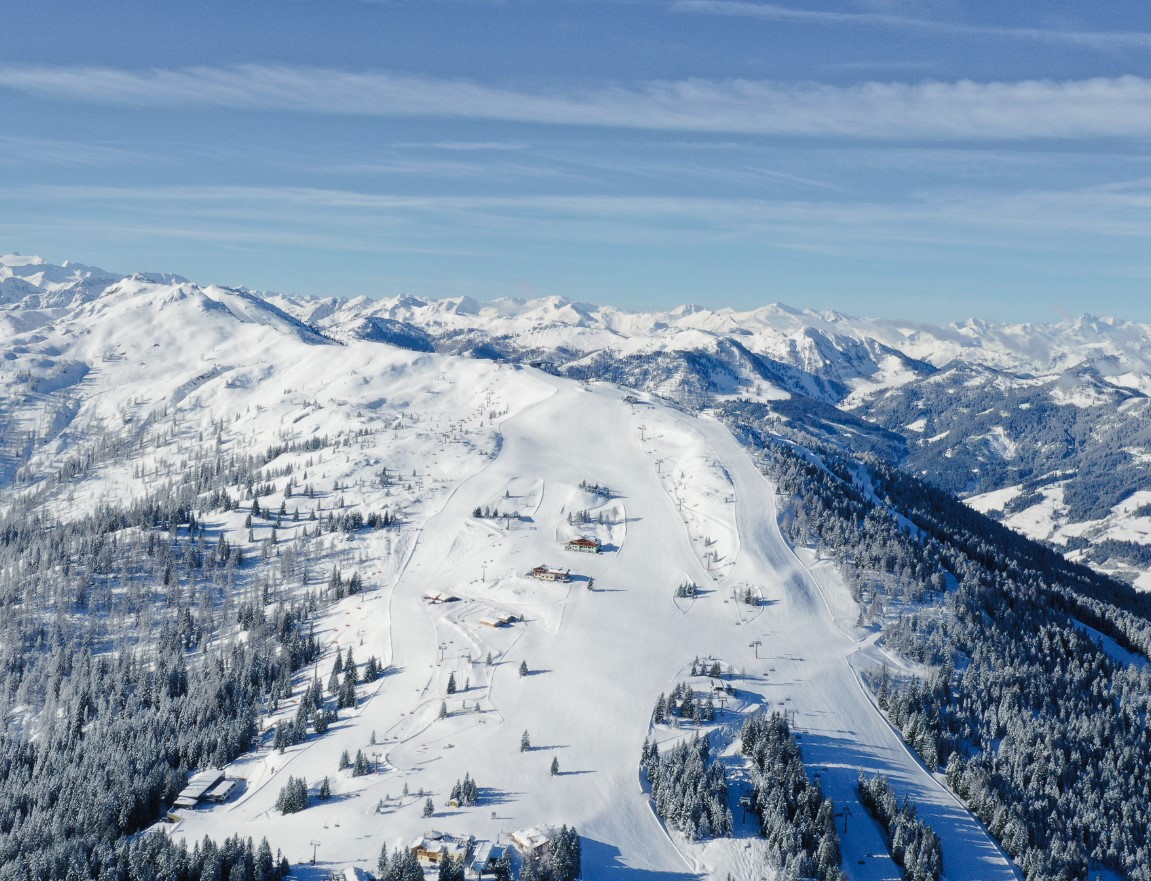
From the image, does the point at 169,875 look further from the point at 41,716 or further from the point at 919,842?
the point at 41,716

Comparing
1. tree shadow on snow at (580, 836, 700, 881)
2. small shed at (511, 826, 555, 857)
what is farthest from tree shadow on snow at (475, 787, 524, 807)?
tree shadow on snow at (580, 836, 700, 881)

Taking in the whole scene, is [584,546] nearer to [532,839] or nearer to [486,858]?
[532,839]

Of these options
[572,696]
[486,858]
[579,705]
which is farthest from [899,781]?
[486,858]

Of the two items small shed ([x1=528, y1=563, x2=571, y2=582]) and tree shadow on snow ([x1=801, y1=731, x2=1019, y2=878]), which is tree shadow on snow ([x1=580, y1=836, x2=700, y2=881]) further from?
small shed ([x1=528, y1=563, x2=571, y2=582])

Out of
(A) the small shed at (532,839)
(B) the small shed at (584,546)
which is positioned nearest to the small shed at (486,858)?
(A) the small shed at (532,839)

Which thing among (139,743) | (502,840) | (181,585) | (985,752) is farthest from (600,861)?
(181,585)
